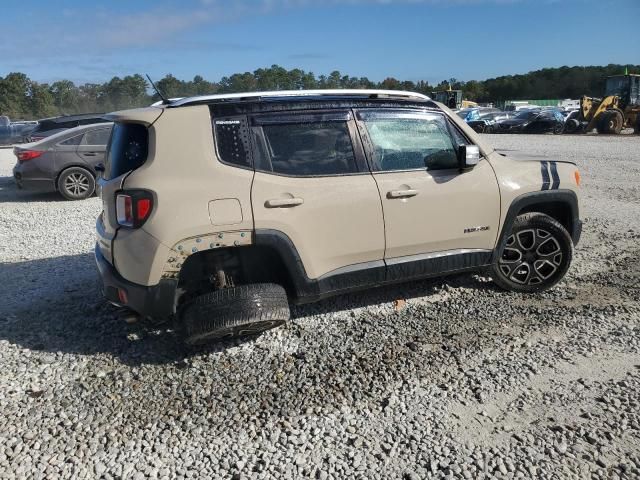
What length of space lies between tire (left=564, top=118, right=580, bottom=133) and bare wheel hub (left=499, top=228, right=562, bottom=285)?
28.8m

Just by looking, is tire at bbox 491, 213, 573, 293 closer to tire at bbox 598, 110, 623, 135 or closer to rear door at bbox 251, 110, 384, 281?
rear door at bbox 251, 110, 384, 281

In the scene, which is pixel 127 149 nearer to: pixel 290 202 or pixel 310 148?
pixel 290 202

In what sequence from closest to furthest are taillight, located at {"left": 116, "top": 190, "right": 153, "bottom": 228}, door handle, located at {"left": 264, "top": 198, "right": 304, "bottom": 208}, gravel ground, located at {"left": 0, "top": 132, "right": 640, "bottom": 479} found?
gravel ground, located at {"left": 0, "top": 132, "right": 640, "bottom": 479}
taillight, located at {"left": 116, "top": 190, "right": 153, "bottom": 228}
door handle, located at {"left": 264, "top": 198, "right": 304, "bottom": 208}

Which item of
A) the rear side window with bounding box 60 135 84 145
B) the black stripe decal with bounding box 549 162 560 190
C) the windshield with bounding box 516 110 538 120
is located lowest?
the black stripe decal with bounding box 549 162 560 190

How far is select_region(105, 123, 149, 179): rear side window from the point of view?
3.49 m

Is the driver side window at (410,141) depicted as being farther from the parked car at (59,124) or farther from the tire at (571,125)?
the tire at (571,125)

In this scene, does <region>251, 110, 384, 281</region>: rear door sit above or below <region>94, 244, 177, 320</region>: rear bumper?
above

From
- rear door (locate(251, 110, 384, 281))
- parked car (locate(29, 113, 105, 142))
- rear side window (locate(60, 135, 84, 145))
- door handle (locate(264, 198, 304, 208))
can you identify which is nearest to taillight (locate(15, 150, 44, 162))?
rear side window (locate(60, 135, 84, 145))

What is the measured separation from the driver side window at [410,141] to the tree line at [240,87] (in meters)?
0.87

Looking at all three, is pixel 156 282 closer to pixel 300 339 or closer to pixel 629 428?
pixel 300 339

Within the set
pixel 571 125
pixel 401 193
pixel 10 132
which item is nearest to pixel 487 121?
pixel 571 125

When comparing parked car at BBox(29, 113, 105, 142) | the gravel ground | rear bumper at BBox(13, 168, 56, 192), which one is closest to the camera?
the gravel ground

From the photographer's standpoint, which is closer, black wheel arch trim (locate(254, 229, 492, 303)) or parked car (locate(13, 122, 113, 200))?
black wheel arch trim (locate(254, 229, 492, 303))

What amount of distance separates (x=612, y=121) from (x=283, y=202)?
2924 centimetres
